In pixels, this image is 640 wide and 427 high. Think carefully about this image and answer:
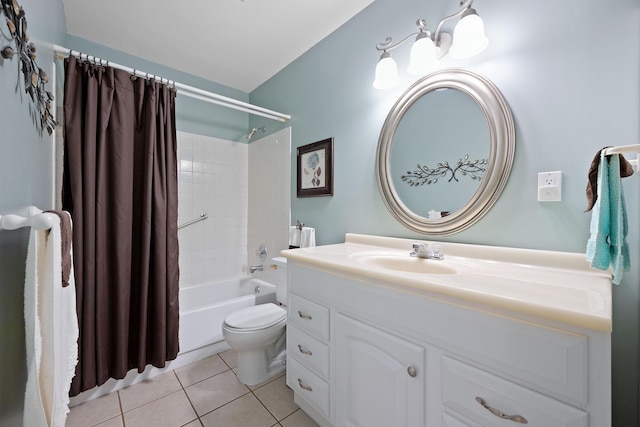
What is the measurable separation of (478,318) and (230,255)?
8.10ft

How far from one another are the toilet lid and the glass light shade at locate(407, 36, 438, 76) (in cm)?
172

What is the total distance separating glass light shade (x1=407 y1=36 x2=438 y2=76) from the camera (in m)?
1.23

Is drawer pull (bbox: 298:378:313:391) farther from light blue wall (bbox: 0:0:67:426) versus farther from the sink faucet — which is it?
light blue wall (bbox: 0:0:67:426)

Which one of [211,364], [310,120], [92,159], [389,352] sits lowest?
[211,364]

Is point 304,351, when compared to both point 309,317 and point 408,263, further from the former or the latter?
point 408,263

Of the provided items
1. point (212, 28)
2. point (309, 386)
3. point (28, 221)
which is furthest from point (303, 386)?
point (212, 28)

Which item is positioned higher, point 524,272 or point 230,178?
point 230,178

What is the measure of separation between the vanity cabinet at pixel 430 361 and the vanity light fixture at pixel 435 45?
1.09 meters

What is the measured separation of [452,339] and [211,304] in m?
2.07

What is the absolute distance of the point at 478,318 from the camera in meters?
0.70

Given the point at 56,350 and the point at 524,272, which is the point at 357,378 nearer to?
the point at 524,272

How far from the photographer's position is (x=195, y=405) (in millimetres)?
1449

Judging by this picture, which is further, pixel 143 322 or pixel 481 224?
pixel 143 322

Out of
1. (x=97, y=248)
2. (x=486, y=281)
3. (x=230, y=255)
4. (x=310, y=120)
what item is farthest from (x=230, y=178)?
(x=486, y=281)
